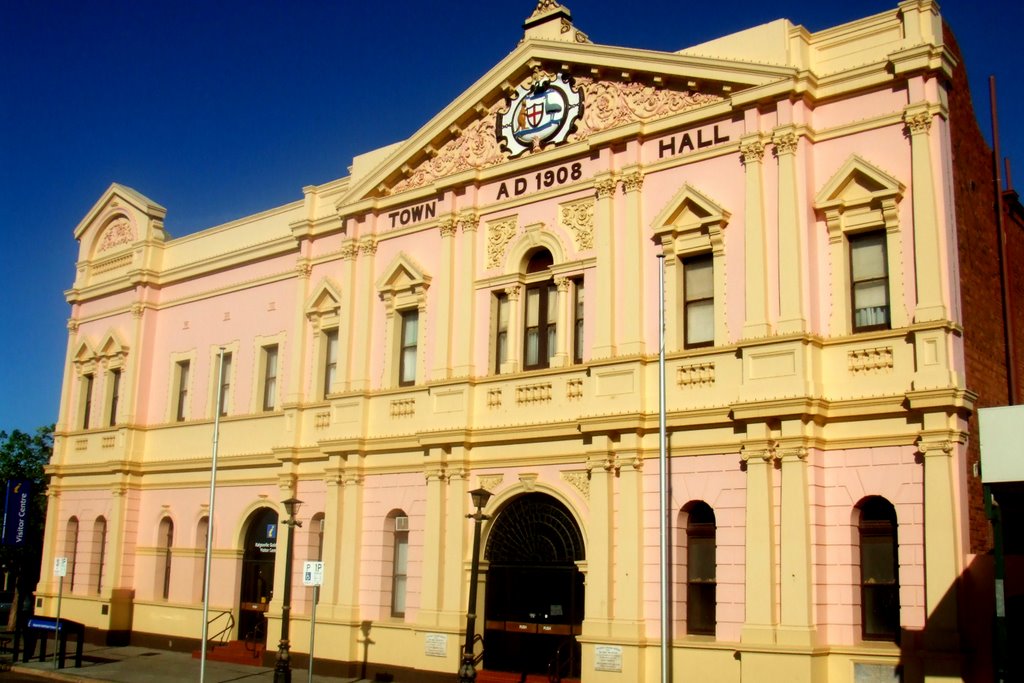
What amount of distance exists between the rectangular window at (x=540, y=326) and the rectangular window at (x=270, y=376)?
8.67 m

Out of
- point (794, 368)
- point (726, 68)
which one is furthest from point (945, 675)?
point (726, 68)

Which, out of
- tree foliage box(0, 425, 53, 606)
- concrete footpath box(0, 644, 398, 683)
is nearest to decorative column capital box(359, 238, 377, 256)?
concrete footpath box(0, 644, 398, 683)

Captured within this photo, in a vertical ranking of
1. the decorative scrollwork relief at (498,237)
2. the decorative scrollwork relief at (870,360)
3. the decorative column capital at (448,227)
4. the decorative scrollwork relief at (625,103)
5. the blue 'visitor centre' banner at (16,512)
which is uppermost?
the decorative scrollwork relief at (625,103)

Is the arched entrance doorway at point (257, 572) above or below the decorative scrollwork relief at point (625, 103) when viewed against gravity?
below

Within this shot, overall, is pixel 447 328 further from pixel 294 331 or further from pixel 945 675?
pixel 945 675

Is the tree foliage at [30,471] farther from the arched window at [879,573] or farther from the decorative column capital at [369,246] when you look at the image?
the arched window at [879,573]

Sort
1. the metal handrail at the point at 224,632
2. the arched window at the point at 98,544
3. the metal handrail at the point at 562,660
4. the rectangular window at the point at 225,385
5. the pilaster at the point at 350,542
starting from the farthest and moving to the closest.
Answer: the arched window at the point at 98,544 → the rectangular window at the point at 225,385 → the metal handrail at the point at 224,632 → the pilaster at the point at 350,542 → the metal handrail at the point at 562,660

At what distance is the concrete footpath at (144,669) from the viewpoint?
25406mm

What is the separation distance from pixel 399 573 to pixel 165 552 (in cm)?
961

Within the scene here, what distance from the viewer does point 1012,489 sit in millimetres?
16547

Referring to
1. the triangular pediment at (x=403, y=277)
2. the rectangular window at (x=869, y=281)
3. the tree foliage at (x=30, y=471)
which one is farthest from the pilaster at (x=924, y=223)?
the tree foliage at (x=30, y=471)

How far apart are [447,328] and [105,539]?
14.7 meters

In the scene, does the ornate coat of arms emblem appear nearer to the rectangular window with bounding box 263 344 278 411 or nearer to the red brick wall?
the red brick wall

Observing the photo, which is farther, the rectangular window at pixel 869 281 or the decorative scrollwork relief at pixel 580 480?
the decorative scrollwork relief at pixel 580 480
